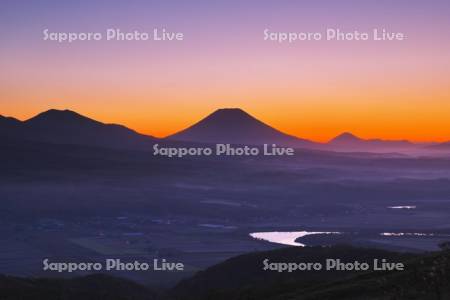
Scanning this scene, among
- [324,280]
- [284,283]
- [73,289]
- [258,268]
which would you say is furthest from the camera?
[258,268]

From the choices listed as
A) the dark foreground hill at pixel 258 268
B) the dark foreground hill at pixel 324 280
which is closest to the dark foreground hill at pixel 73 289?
the dark foreground hill at pixel 258 268

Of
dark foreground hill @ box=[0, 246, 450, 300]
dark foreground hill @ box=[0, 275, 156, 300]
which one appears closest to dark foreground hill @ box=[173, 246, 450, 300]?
dark foreground hill @ box=[0, 246, 450, 300]

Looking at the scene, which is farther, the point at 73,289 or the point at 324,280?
the point at 73,289

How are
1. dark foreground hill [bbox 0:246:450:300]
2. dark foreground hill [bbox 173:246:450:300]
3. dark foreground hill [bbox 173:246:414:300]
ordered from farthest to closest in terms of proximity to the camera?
dark foreground hill [bbox 173:246:414:300], dark foreground hill [bbox 0:246:450:300], dark foreground hill [bbox 173:246:450:300]

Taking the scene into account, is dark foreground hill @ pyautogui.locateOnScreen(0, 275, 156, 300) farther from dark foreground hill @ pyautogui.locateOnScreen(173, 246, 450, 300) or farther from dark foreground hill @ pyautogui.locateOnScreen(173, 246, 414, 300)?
dark foreground hill @ pyautogui.locateOnScreen(173, 246, 450, 300)

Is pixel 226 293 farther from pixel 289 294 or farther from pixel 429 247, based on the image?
pixel 429 247

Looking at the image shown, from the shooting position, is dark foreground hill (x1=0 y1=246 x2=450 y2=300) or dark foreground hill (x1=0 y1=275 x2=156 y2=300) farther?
dark foreground hill (x1=0 y1=275 x2=156 y2=300)

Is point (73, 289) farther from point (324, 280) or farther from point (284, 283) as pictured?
point (324, 280)

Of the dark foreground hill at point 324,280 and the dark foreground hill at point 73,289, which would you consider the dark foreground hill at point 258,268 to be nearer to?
the dark foreground hill at point 324,280

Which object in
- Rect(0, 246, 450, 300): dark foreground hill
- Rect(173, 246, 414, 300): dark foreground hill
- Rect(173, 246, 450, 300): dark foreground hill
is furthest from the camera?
Rect(173, 246, 414, 300): dark foreground hill

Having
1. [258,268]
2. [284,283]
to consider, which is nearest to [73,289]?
[258,268]

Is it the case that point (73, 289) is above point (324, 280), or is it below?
below
